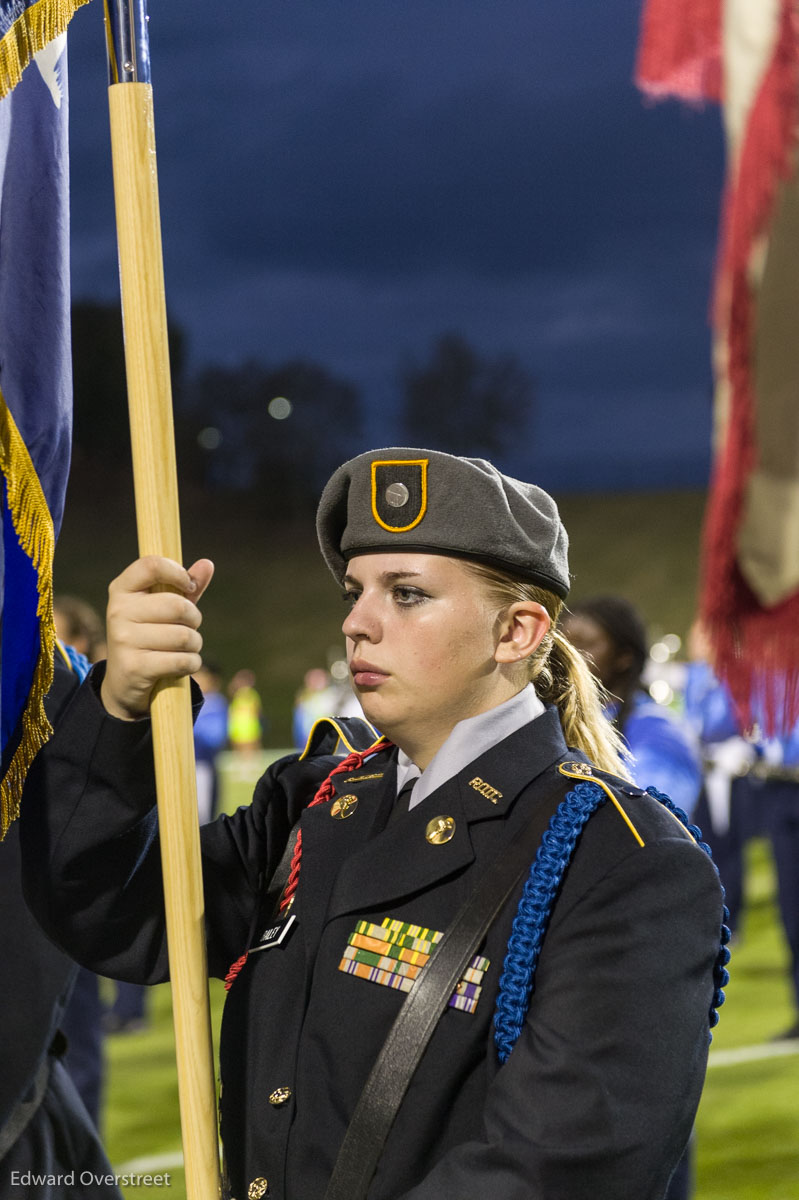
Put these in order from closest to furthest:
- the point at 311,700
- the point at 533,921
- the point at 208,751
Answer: the point at 533,921 < the point at 208,751 < the point at 311,700

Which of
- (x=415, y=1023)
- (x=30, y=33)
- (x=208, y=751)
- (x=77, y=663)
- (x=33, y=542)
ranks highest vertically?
(x=30, y=33)

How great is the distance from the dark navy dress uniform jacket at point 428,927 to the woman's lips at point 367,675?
0.17m

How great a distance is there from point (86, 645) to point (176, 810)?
333cm

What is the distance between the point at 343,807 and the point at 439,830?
208 millimetres

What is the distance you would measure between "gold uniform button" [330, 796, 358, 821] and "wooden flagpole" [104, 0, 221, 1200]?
26 cm

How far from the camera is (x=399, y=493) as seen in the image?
5.62 feet

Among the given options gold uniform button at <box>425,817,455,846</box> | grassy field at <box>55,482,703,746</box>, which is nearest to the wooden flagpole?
gold uniform button at <box>425,817,455,846</box>

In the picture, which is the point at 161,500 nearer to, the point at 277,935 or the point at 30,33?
the point at 277,935

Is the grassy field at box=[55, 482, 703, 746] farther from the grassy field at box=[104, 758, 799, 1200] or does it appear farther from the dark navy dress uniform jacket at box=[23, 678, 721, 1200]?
the dark navy dress uniform jacket at box=[23, 678, 721, 1200]

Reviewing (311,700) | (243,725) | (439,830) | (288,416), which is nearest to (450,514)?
(439,830)

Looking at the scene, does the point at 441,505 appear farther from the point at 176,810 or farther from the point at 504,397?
the point at 504,397

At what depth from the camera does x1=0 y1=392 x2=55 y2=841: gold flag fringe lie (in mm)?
1873

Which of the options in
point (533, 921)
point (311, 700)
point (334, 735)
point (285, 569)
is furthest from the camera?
point (285, 569)

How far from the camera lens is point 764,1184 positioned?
4.71 meters
